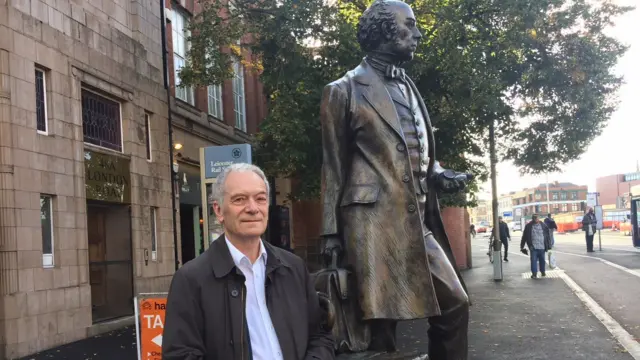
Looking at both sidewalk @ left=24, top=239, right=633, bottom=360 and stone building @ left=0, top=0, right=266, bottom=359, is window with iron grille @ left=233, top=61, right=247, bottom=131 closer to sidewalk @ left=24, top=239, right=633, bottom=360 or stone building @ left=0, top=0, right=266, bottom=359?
stone building @ left=0, top=0, right=266, bottom=359

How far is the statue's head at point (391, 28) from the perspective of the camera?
420 cm

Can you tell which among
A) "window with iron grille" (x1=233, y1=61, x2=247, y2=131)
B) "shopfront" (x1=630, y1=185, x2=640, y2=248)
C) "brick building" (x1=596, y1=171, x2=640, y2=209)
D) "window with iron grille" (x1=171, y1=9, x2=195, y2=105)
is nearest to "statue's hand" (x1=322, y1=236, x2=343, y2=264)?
"window with iron grille" (x1=171, y1=9, x2=195, y2=105)

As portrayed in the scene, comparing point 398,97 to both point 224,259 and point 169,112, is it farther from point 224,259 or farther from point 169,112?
point 169,112

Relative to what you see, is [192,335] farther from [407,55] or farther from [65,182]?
[65,182]

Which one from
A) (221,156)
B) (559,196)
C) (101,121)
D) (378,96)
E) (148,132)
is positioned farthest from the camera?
(559,196)

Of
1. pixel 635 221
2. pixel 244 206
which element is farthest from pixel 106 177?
pixel 635 221

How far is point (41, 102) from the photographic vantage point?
1209 centimetres

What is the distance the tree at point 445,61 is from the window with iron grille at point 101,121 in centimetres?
184

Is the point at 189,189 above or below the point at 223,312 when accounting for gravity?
above

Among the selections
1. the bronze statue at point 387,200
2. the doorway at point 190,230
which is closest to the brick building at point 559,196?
the doorway at point 190,230

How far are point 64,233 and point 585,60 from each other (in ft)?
40.1

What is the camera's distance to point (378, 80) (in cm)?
425

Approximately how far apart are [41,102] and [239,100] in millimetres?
14871

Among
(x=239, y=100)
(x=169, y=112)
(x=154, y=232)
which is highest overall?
(x=239, y=100)
